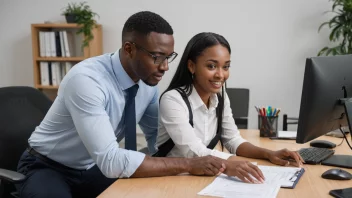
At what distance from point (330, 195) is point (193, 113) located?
2.20 feet

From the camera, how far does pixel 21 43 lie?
4270 millimetres

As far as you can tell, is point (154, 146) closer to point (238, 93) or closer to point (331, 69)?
point (331, 69)

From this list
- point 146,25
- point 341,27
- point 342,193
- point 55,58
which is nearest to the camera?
point 342,193

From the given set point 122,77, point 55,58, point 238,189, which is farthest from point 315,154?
point 55,58

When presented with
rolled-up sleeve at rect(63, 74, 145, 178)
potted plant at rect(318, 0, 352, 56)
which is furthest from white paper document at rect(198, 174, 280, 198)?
potted plant at rect(318, 0, 352, 56)

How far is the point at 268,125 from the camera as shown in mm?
2100

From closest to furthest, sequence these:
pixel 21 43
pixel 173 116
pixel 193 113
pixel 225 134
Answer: pixel 173 116 < pixel 193 113 < pixel 225 134 < pixel 21 43

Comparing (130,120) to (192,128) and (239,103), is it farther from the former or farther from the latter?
(239,103)


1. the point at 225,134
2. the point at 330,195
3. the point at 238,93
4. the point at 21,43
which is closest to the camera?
the point at 330,195

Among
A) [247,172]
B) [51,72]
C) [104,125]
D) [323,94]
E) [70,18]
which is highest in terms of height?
[70,18]

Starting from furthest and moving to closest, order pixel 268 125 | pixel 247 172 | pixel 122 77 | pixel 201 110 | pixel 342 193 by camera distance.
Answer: pixel 268 125
pixel 201 110
pixel 122 77
pixel 247 172
pixel 342 193

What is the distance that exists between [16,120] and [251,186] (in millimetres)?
1093

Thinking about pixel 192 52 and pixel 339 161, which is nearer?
pixel 339 161

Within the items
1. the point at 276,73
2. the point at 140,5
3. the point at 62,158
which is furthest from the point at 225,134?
the point at 140,5
